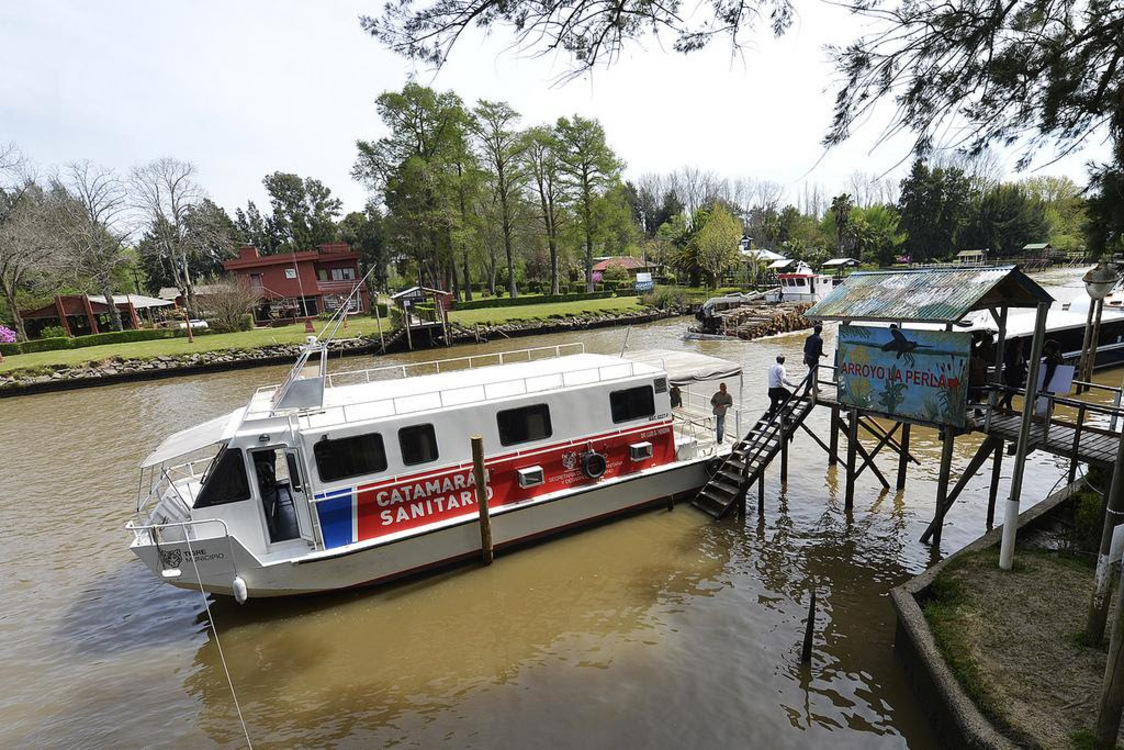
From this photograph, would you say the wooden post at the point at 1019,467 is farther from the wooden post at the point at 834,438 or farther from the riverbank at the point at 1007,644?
the wooden post at the point at 834,438

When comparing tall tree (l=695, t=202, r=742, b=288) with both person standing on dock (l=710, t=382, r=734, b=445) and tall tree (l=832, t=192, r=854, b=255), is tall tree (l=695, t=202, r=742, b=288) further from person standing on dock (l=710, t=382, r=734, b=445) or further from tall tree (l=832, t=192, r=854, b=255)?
person standing on dock (l=710, t=382, r=734, b=445)

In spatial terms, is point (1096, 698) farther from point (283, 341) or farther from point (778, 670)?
point (283, 341)

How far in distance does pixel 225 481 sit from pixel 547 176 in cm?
4984

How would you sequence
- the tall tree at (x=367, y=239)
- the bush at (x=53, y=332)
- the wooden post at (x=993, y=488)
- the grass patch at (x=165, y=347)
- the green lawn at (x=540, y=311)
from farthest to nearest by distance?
the tall tree at (x=367, y=239) < the green lawn at (x=540, y=311) < the bush at (x=53, y=332) < the grass patch at (x=165, y=347) < the wooden post at (x=993, y=488)

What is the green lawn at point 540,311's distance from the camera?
1697 inches

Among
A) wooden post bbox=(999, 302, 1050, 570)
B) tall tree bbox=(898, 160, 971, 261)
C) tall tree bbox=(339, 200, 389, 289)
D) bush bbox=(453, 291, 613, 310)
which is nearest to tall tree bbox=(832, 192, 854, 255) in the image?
tall tree bbox=(898, 160, 971, 261)

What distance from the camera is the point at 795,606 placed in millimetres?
8945

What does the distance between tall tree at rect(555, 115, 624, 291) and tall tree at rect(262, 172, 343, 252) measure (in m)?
36.3

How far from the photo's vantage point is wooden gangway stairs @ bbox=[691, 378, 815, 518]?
11.8 m

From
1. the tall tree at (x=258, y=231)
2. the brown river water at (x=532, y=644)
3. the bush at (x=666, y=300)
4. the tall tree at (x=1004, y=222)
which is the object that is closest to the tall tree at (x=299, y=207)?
the tall tree at (x=258, y=231)

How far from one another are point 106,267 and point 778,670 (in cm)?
5457

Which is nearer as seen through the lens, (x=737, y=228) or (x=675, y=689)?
(x=675, y=689)

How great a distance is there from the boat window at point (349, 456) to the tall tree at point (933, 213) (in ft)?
268

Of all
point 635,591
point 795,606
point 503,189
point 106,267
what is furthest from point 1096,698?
point 106,267
